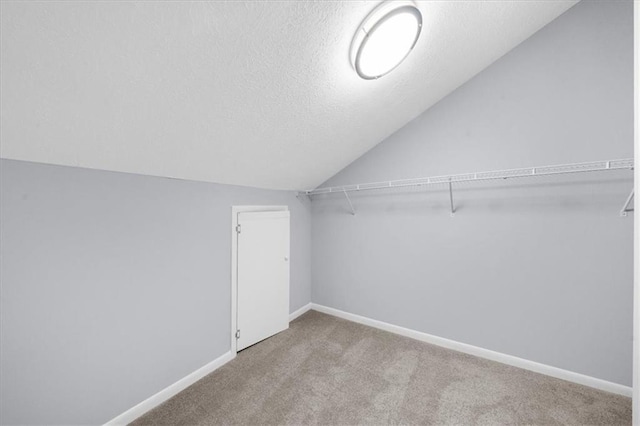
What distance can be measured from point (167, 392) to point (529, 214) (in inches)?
117

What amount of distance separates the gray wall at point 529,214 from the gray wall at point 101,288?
1796 mm

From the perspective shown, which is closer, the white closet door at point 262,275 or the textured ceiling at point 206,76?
the textured ceiling at point 206,76

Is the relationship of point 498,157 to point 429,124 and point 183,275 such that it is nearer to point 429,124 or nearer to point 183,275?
point 429,124

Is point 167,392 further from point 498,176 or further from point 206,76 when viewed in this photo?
point 498,176

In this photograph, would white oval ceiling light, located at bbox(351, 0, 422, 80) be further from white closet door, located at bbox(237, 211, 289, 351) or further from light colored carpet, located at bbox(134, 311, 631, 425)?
light colored carpet, located at bbox(134, 311, 631, 425)

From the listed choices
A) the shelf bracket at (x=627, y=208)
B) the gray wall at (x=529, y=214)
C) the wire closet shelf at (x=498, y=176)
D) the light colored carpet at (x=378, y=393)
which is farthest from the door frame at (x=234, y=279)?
the shelf bracket at (x=627, y=208)

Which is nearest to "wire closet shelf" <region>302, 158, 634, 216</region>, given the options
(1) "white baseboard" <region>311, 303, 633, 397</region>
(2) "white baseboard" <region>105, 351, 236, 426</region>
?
(1) "white baseboard" <region>311, 303, 633, 397</region>

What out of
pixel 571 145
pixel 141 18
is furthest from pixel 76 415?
pixel 571 145

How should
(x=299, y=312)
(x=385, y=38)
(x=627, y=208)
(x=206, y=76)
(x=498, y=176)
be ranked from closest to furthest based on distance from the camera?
(x=206, y=76) → (x=385, y=38) → (x=627, y=208) → (x=498, y=176) → (x=299, y=312)

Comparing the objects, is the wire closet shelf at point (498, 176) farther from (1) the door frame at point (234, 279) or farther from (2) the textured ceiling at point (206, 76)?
(1) the door frame at point (234, 279)

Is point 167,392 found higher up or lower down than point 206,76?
lower down

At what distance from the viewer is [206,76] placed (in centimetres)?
108

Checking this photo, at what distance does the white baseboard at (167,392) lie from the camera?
1.46 meters

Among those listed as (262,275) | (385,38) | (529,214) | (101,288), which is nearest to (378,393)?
(262,275)
